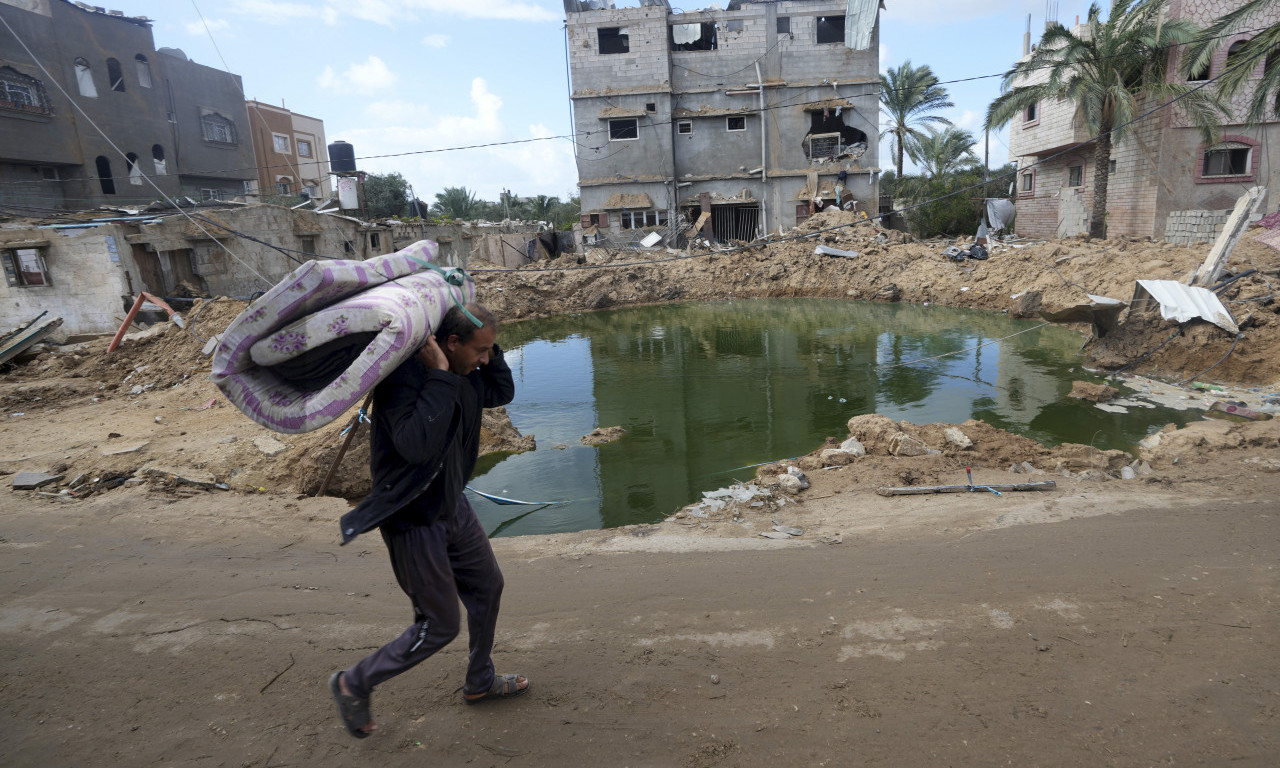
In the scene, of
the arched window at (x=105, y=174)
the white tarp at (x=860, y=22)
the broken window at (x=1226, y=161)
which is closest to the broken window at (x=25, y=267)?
the arched window at (x=105, y=174)

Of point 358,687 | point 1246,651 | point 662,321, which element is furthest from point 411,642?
point 662,321

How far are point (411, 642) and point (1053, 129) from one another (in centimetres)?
3225

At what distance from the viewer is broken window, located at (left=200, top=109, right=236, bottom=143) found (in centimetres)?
3067

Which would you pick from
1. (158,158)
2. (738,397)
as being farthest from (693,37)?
(738,397)

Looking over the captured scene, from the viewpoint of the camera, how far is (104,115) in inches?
1027

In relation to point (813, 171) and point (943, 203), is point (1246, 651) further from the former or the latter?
point (943, 203)

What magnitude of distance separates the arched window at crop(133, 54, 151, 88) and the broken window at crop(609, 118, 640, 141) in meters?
19.4

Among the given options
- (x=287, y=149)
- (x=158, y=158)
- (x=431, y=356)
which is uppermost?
(x=287, y=149)

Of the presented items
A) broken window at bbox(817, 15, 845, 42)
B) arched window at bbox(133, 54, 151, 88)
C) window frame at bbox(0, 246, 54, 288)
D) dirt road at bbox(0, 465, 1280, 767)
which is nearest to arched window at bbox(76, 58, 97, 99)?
arched window at bbox(133, 54, 151, 88)

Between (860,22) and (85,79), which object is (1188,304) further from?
(85,79)

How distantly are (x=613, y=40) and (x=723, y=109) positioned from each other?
19.1 ft

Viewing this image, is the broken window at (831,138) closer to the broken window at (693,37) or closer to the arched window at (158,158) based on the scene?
the broken window at (693,37)

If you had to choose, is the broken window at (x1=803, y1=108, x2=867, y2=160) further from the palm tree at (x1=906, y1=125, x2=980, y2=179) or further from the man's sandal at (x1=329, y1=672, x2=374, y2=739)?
the man's sandal at (x1=329, y1=672, x2=374, y2=739)

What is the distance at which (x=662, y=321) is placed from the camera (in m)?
21.7
